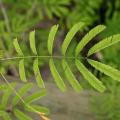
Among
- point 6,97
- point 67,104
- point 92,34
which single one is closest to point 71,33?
point 92,34

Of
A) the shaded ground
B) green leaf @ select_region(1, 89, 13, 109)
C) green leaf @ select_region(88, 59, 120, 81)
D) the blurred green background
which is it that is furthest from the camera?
the blurred green background

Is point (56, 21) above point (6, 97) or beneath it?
above

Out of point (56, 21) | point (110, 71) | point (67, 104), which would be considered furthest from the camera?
point (56, 21)

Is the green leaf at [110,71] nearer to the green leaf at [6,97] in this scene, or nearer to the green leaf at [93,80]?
the green leaf at [93,80]

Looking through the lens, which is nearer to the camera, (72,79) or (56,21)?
(72,79)

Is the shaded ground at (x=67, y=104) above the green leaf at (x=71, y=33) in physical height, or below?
below

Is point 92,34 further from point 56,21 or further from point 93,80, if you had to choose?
point 56,21

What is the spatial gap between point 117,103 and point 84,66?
0.88 metres

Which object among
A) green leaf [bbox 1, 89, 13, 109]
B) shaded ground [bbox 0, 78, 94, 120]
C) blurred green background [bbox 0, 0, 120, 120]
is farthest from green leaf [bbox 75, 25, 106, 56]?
blurred green background [bbox 0, 0, 120, 120]

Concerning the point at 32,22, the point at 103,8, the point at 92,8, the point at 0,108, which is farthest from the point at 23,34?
the point at 0,108

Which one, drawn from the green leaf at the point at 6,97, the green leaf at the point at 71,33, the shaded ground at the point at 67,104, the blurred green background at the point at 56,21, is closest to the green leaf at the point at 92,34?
the green leaf at the point at 71,33

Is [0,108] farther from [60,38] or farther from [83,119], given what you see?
[60,38]

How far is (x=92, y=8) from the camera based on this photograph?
2.65 meters

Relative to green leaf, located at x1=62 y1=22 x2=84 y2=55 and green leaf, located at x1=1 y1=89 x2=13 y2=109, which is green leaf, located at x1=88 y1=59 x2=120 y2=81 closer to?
Result: green leaf, located at x1=62 y1=22 x2=84 y2=55
